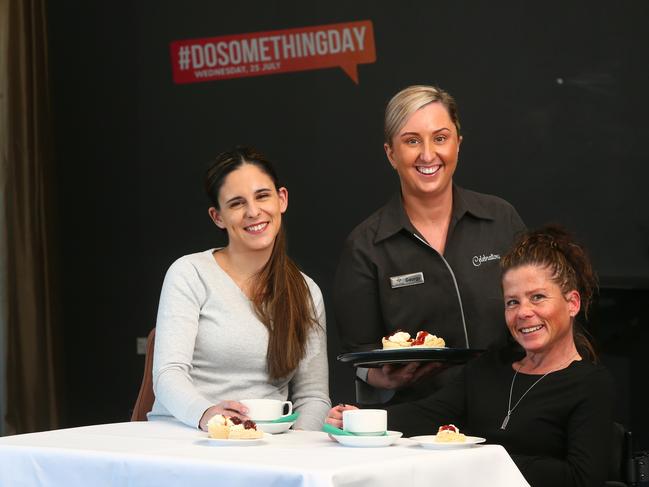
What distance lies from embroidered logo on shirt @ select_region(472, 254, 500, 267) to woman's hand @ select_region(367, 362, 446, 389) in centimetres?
36

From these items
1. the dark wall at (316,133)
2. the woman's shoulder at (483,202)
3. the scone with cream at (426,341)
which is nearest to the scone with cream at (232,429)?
the scone with cream at (426,341)

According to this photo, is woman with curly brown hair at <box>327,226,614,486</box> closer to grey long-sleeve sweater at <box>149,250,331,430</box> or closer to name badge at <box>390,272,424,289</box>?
grey long-sleeve sweater at <box>149,250,331,430</box>

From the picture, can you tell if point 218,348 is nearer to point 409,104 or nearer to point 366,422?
point 366,422

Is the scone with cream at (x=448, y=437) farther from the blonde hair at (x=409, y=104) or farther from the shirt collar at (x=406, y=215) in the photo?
the blonde hair at (x=409, y=104)

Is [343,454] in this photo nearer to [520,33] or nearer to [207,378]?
[207,378]

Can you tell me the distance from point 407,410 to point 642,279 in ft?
6.33

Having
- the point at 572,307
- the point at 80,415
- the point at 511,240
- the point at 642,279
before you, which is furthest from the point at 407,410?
the point at 80,415

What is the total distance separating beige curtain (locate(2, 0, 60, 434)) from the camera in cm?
518

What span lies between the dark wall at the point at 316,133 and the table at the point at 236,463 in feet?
7.95

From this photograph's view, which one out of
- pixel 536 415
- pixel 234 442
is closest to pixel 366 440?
pixel 234 442

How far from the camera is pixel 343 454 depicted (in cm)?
195

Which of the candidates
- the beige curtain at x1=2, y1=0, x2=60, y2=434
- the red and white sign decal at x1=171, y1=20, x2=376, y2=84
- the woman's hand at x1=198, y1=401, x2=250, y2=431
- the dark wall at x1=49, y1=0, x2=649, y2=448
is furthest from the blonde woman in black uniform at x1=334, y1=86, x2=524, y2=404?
the beige curtain at x1=2, y1=0, x2=60, y2=434

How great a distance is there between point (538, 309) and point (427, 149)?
681 millimetres

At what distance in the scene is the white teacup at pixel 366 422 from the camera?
2.09 m
